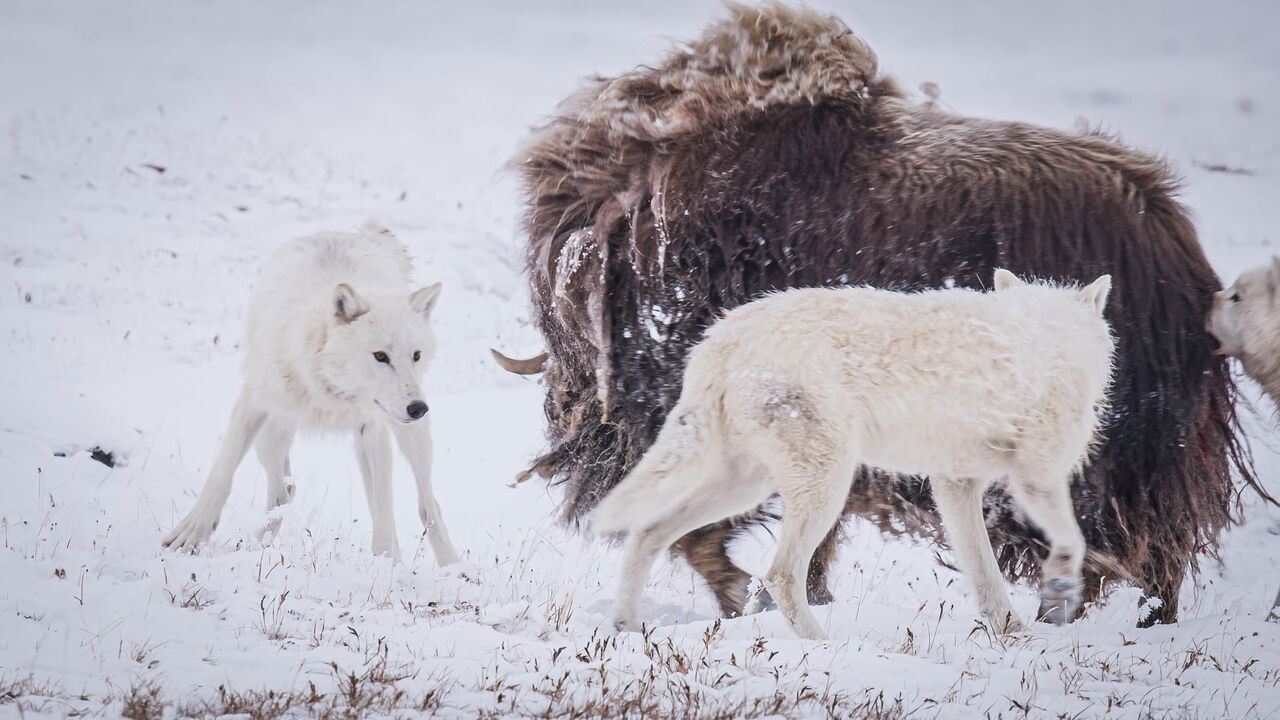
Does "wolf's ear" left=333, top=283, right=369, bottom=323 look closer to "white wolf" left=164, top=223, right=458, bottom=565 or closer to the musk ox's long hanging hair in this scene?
"white wolf" left=164, top=223, right=458, bottom=565

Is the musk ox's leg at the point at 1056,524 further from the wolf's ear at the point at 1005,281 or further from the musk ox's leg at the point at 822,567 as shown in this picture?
the musk ox's leg at the point at 822,567

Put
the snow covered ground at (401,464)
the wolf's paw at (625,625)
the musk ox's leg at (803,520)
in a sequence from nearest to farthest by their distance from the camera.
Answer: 1. the snow covered ground at (401,464)
2. the musk ox's leg at (803,520)
3. the wolf's paw at (625,625)

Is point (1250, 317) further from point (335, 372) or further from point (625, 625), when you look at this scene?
point (335, 372)

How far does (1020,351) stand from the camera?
3758 millimetres

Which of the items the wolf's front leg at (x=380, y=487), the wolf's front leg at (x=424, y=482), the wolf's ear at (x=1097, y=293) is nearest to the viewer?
the wolf's ear at (x=1097, y=293)

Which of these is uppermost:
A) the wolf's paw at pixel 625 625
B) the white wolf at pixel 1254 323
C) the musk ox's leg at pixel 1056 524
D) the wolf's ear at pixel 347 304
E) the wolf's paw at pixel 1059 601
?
the white wolf at pixel 1254 323

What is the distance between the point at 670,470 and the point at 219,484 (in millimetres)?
2434

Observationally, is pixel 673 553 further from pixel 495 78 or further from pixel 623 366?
pixel 495 78

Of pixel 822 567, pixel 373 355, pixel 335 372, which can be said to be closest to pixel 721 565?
pixel 822 567

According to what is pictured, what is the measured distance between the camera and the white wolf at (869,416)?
356 cm

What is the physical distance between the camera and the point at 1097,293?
3930 millimetres

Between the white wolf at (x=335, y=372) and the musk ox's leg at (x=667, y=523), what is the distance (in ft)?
4.13

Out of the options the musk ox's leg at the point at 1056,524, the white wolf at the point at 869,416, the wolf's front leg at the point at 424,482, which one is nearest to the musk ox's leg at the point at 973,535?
the white wolf at the point at 869,416

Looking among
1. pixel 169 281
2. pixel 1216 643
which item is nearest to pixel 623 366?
pixel 1216 643
